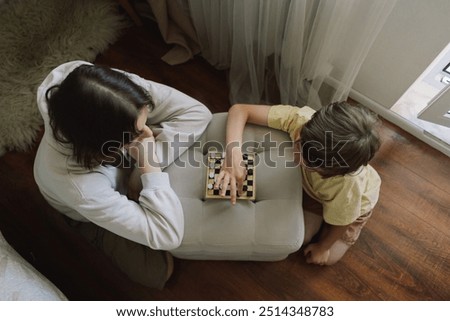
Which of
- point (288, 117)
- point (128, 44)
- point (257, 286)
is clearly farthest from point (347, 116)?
point (128, 44)

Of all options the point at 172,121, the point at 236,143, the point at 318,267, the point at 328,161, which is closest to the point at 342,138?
the point at 328,161

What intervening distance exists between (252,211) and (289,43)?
0.57 m

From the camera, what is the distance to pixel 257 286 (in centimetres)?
118

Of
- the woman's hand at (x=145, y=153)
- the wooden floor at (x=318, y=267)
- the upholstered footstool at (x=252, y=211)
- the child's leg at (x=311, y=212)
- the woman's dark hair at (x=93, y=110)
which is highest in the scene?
the woman's dark hair at (x=93, y=110)

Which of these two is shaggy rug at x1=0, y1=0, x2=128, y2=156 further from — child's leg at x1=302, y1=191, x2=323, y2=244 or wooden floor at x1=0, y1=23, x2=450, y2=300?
child's leg at x1=302, y1=191, x2=323, y2=244

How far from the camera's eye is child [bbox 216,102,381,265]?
0.75m

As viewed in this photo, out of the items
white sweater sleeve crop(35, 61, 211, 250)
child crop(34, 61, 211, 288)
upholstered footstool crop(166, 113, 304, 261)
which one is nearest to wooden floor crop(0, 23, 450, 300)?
child crop(34, 61, 211, 288)

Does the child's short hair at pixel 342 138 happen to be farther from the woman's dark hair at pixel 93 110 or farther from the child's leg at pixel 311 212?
the woman's dark hair at pixel 93 110

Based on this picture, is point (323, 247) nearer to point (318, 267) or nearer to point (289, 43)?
point (318, 267)

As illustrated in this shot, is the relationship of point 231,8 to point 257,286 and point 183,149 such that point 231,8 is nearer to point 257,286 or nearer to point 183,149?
point 183,149

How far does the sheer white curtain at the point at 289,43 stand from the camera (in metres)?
0.95

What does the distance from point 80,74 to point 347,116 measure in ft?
1.88

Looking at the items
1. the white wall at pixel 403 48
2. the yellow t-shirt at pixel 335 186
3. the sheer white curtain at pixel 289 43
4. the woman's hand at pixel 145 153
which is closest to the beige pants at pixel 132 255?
the woman's hand at pixel 145 153

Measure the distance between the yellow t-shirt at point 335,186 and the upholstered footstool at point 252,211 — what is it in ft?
0.14
